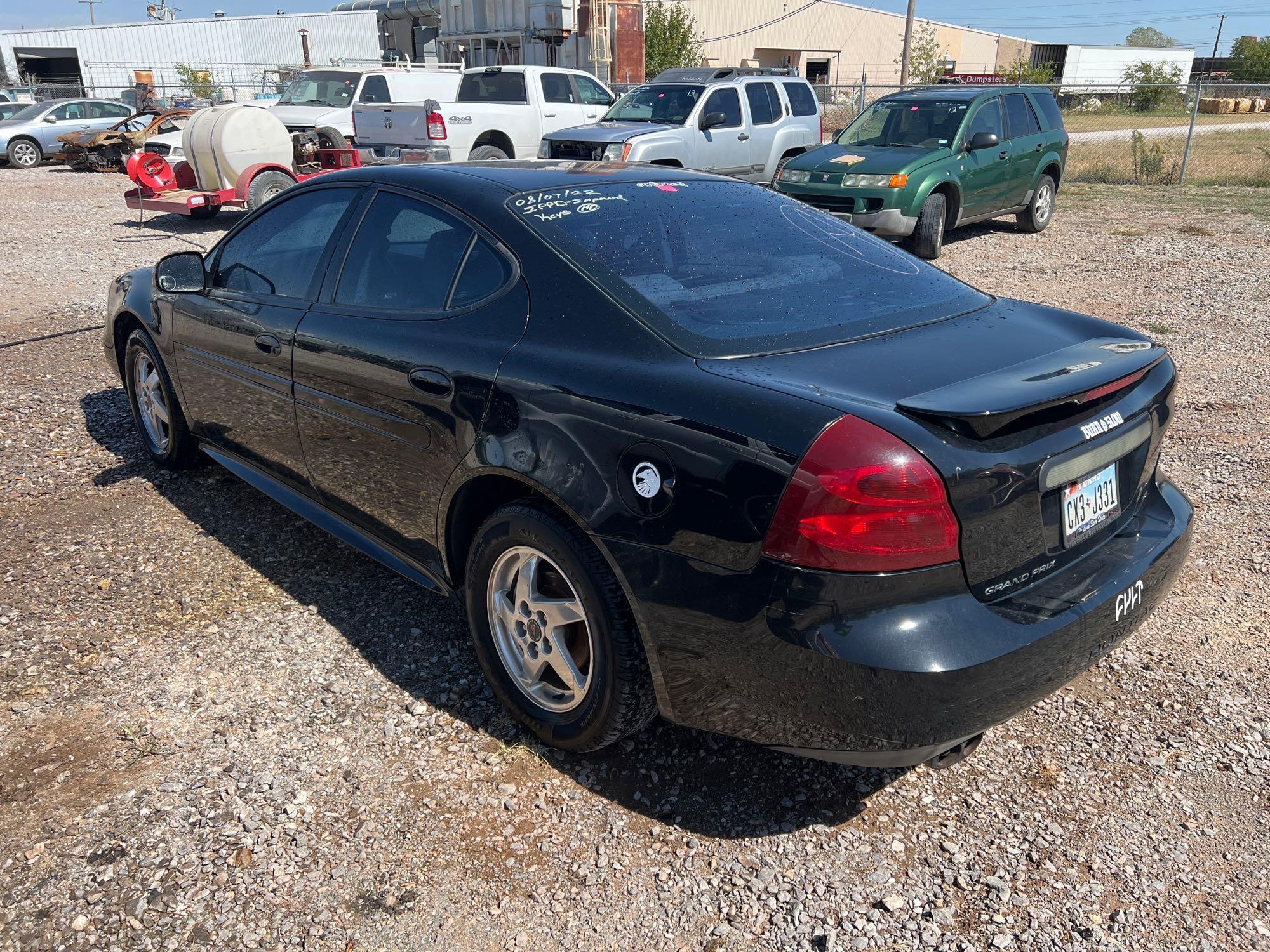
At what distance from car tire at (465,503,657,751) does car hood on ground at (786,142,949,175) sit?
9.12 m

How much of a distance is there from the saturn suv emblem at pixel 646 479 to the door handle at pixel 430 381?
0.80 meters

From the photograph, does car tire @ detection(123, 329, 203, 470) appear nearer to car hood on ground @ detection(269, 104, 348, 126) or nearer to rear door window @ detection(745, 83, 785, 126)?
rear door window @ detection(745, 83, 785, 126)

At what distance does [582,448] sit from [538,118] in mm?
15302

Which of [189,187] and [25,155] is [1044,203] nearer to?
[189,187]

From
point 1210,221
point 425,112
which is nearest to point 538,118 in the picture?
point 425,112

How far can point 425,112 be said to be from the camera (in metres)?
14.6

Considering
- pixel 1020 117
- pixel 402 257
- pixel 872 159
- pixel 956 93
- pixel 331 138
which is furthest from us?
pixel 331 138

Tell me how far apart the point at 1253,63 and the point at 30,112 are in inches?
2372

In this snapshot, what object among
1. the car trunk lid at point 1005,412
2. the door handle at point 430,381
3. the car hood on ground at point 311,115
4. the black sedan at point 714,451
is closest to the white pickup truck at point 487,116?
the car hood on ground at point 311,115

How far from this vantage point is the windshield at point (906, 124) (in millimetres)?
A: 11570

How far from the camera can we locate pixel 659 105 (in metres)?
13.8

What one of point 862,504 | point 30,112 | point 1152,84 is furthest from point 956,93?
point 30,112

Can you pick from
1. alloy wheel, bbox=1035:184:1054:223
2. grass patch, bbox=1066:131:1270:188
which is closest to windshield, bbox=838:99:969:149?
alloy wheel, bbox=1035:184:1054:223

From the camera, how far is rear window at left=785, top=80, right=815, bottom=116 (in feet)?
48.9
